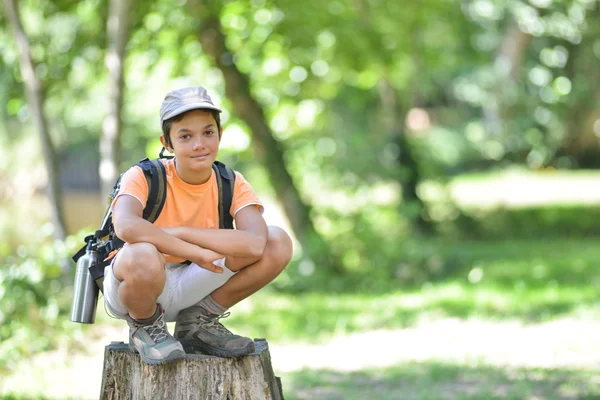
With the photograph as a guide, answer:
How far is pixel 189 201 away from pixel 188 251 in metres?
0.33

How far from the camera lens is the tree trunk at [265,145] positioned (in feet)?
36.2

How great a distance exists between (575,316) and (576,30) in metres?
11.2

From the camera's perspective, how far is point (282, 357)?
7.46 meters

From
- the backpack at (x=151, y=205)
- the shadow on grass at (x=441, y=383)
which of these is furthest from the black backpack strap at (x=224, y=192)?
the shadow on grass at (x=441, y=383)

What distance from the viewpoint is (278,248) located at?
3.63 metres

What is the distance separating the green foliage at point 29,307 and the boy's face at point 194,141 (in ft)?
12.8

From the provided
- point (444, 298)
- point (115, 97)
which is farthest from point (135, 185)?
point (444, 298)

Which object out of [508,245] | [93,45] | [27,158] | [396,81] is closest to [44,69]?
[93,45]

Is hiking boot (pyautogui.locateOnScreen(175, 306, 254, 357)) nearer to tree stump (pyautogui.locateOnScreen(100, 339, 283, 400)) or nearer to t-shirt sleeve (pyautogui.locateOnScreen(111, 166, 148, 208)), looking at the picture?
tree stump (pyautogui.locateOnScreen(100, 339, 283, 400))

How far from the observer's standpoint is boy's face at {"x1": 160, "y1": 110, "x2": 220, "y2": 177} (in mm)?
3525

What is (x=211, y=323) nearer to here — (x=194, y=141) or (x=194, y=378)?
(x=194, y=378)

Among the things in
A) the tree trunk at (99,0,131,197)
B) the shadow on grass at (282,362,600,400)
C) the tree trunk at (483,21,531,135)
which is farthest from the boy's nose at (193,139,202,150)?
the tree trunk at (483,21,531,135)

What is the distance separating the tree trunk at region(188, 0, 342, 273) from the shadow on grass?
466 centimetres

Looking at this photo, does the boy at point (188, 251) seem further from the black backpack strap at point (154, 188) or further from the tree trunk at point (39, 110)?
the tree trunk at point (39, 110)
